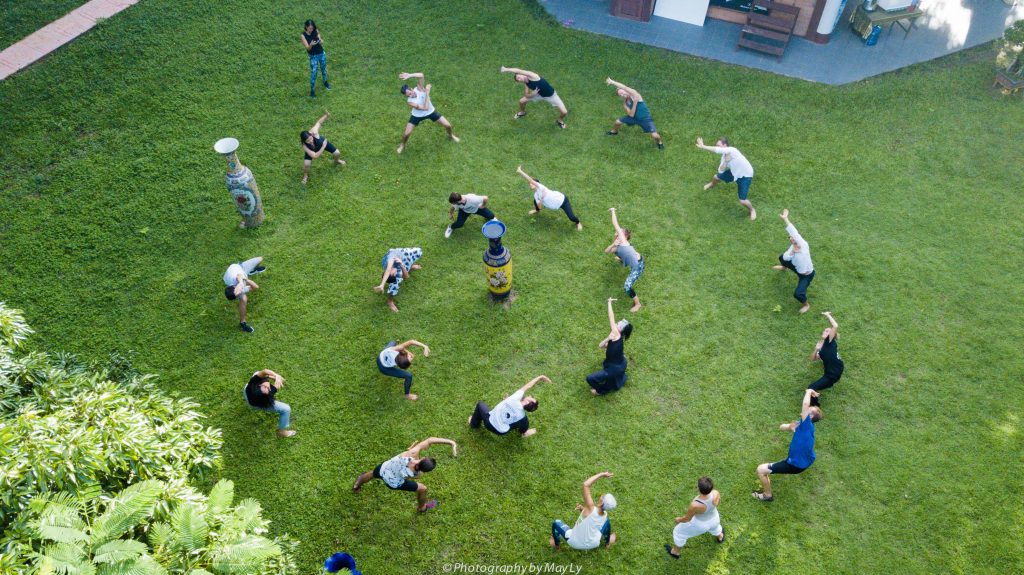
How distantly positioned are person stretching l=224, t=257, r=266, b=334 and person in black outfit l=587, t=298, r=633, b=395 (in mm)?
5938

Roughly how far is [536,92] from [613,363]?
691 centimetres

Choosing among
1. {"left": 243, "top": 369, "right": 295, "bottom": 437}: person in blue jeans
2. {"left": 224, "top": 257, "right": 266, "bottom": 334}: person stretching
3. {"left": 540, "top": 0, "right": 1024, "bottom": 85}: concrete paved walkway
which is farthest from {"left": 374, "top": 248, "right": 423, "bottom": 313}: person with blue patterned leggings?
{"left": 540, "top": 0, "right": 1024, "bottom": 85}: concrete paved walkway

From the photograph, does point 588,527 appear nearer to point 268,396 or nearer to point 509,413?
point 509,413

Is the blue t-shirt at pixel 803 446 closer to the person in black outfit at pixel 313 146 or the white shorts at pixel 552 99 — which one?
the white shorts at pixel 552 99

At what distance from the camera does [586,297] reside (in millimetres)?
12156

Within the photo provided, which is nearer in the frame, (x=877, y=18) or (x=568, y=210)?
(x=568, y=210)

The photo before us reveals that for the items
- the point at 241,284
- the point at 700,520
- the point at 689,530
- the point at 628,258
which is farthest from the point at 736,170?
the point at 241,284

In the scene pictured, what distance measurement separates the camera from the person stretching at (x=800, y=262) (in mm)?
11492

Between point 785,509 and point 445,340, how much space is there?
19.2ft

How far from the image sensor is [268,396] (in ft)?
32.3

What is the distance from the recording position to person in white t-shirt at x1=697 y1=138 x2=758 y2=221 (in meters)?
13.0

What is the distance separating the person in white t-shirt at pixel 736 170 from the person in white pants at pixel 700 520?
6.47 m

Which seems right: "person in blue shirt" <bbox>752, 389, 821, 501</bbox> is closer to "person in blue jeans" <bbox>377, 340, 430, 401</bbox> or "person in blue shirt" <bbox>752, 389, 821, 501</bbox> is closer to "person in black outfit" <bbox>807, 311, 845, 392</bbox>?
"person in black outfit" <bbox>807, 311, 845, 392</bbox>

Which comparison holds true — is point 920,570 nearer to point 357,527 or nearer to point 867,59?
point 357,527
